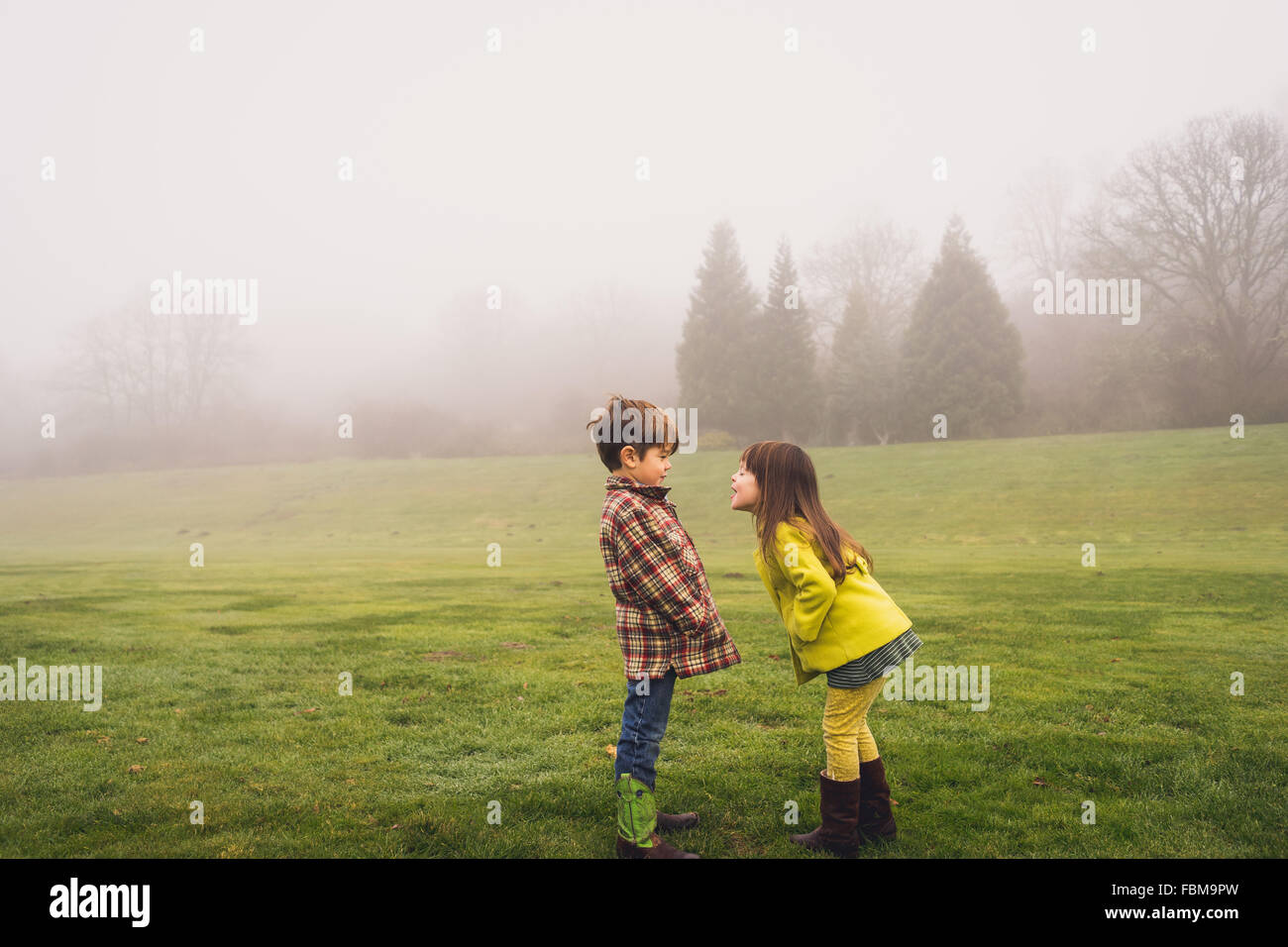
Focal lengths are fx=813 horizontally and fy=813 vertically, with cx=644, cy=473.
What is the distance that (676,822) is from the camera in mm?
3859

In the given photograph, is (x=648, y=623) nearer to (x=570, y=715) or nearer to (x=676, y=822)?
(x=676, y=822)

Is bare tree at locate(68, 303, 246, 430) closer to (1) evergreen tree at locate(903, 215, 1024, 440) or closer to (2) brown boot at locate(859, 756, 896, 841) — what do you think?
(1) evergreen tree at locate(903, 215, 1024, 440)

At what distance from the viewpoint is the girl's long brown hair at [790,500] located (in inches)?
141

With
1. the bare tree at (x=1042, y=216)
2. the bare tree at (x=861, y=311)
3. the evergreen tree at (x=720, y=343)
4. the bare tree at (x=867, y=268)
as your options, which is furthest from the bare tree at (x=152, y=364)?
the bare tree at (x=1042, y=216)

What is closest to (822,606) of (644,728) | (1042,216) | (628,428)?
(644,728)

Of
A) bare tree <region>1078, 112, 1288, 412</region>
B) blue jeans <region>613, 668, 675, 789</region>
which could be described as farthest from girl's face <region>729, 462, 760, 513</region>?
bare tree <region>1078, 112, 1288, 412</region>

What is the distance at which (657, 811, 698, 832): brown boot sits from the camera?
152 inches

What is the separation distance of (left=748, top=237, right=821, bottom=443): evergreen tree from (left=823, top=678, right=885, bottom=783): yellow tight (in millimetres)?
37401

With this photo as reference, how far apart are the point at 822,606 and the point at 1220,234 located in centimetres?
4021

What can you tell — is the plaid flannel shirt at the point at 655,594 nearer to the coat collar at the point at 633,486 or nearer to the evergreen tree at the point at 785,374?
the coat collar at the point at 633,486

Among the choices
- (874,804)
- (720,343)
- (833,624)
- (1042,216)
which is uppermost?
(1042,216)

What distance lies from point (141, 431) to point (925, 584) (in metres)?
54.5

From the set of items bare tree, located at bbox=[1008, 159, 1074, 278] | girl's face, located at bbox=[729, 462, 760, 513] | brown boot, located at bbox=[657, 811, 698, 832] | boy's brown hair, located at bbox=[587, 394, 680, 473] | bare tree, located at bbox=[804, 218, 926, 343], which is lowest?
brown boot, located at bbox=[657, 811, 698, 832]
